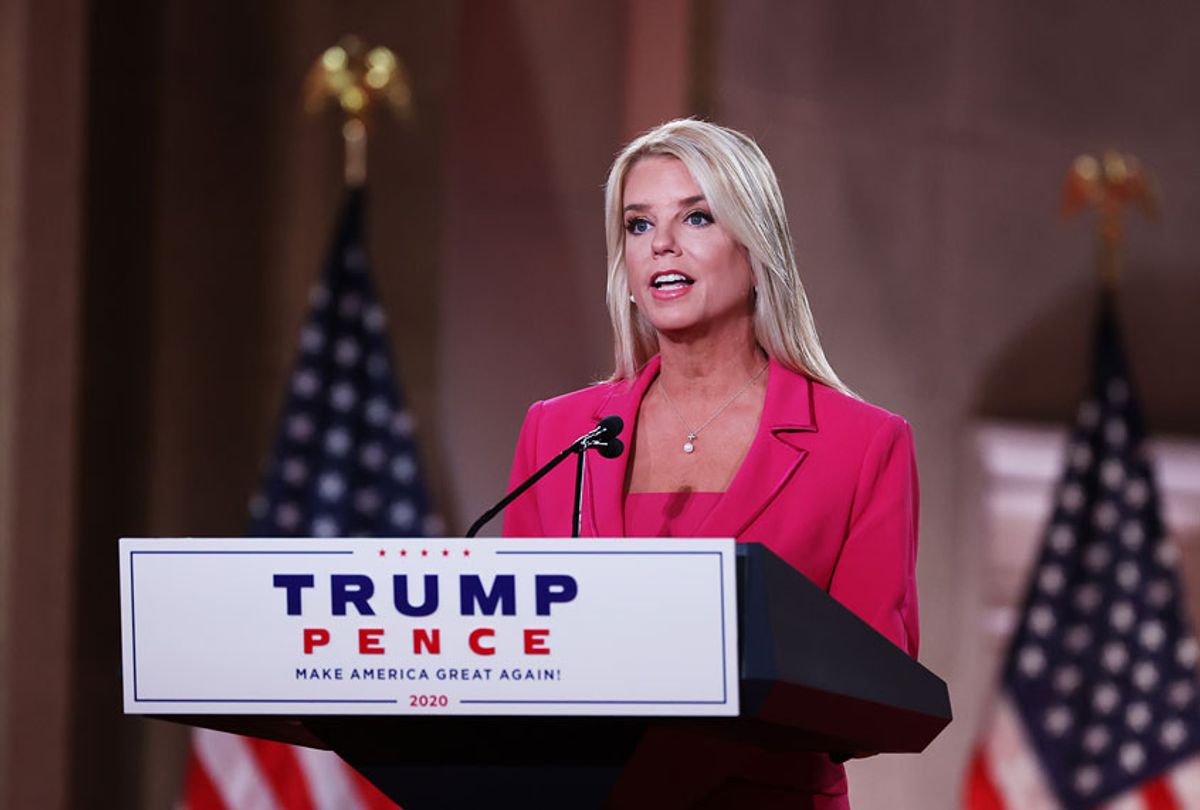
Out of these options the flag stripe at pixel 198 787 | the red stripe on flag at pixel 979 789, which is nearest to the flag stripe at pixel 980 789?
the red stripe on flag at pixel 979 789

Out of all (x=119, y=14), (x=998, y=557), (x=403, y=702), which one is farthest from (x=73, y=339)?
(x=403, y=702)

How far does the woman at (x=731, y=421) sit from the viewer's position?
7.04ft

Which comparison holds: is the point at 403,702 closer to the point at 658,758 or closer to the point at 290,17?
the point at 658,758

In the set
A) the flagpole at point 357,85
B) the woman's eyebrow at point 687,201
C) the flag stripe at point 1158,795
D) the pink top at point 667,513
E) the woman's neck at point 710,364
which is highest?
the flagpole at point 357,85

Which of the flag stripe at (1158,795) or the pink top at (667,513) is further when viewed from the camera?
the flag stripe at (1158,795)

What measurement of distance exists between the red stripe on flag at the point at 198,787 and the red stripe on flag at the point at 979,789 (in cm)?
251

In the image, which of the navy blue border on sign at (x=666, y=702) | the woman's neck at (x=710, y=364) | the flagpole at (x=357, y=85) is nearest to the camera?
the navy blue border on sign at (x=666, y=702)

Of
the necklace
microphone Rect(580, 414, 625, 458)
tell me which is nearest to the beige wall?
the necklace

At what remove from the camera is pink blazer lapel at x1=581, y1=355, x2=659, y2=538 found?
86.4 inches

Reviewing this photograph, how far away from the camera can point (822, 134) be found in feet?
21.1

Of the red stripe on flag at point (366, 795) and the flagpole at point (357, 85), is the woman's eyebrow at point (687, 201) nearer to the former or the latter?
the red stripe on flag at point (366, 795)

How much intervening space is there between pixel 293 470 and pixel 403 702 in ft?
13.7

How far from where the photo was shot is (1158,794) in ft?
20.2

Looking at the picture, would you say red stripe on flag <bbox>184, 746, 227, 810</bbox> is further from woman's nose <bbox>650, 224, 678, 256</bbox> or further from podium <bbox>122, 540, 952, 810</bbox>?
podium <bbox>122, 540, 952, 810</bbox>
